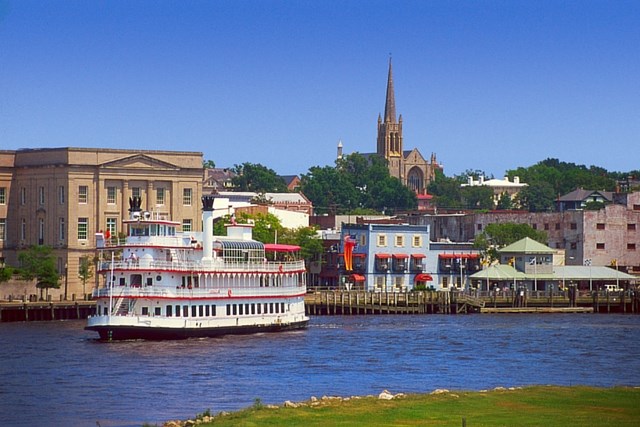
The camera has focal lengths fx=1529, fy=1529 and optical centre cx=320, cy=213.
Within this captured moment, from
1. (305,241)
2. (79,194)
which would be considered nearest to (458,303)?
(305,241)

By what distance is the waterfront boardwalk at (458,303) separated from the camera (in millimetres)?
131875

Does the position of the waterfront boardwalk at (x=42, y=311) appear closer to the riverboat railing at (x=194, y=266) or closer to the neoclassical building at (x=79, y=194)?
the neoclassical building at (x=79, y=194)

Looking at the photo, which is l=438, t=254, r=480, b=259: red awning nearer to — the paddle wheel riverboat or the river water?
the river water

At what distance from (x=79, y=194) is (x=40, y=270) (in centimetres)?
1375

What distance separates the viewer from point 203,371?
78.1 meters

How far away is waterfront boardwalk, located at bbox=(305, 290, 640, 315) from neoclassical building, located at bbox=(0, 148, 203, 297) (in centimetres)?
1711

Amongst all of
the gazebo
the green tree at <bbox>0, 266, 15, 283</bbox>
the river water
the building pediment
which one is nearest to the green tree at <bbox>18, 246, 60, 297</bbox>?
the green tree at <bbox>0, 266, 15, 283</bbox>

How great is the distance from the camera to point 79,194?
139 meters

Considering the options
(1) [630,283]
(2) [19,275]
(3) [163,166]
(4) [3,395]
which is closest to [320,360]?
(4) [3,395]

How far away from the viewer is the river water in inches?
2569

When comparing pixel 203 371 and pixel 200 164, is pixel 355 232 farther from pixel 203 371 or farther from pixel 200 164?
pixel 203 371

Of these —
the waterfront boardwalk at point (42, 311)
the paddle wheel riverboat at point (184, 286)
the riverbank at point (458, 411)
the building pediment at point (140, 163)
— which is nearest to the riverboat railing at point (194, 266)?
the paddle wheel riverboat at point (184, 286)

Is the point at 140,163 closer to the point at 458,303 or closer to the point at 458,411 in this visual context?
the point at 458,303

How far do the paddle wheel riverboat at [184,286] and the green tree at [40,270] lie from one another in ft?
85.7
